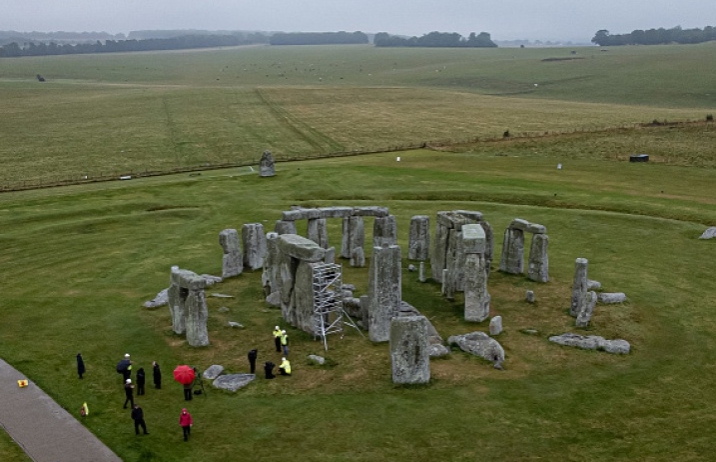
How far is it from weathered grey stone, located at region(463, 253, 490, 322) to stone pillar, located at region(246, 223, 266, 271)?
11.9m

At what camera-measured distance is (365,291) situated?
107ft

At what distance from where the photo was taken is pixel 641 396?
22.4m

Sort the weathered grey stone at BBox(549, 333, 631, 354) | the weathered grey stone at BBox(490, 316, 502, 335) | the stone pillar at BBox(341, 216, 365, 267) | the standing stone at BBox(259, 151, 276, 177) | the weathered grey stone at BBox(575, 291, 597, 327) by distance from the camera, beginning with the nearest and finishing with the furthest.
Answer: the weathered grey stone at BBox(549, 333, 631, 354) < the weathered grey stone at BBox(490, 316, 502, 335) < the weathered grey stone at BBox(575, 291, 597, 327) < the stone pillar at BBox(341, 216, 365, 267) < the standing stone at BBox(259, 151, 276, 177)

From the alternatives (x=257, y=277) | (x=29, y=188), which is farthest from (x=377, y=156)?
(x=257, y=277)

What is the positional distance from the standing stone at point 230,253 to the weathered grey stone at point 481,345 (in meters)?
12.8

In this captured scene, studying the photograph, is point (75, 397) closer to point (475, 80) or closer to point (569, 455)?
point (569, 455)

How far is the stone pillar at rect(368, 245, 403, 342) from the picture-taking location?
86.9 ft

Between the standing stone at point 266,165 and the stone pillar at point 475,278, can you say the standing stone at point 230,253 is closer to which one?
the stone pillar at point 475,278

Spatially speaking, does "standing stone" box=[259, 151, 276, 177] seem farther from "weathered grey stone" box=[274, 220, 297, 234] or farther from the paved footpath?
the paved footpath

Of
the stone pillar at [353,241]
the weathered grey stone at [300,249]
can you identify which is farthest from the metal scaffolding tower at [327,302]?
the stone pillar at [353,241]

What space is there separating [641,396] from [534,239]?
11.8m

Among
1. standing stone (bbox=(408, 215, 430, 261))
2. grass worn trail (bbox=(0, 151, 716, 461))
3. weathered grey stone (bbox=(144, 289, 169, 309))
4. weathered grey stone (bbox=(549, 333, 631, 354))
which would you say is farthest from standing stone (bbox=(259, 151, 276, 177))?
weathered grey stone (bbox=(549, 333, 631, 354))

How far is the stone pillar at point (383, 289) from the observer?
26.5 m

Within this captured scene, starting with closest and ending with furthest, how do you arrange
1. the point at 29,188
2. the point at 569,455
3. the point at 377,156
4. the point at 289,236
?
the point at 569,455, the point at 289,236, the point at 29,188, the point at 377,156
